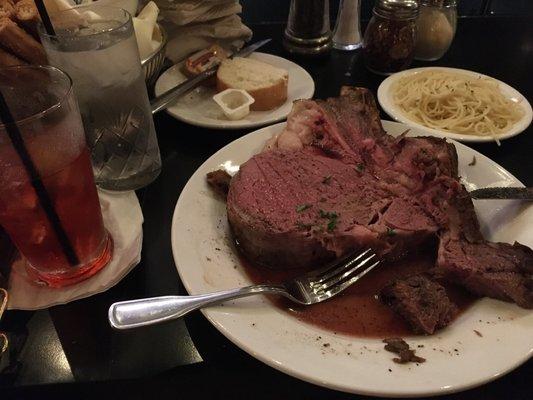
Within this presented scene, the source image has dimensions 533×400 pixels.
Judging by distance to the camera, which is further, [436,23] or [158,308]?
[436,23]

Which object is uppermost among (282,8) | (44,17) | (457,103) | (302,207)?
(44,17)

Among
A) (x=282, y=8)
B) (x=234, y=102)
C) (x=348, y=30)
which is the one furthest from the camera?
(x=282, y=8)

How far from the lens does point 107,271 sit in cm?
141

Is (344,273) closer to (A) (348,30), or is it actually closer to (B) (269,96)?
(B) (269,96)

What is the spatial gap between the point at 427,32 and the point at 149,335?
7.56 feet

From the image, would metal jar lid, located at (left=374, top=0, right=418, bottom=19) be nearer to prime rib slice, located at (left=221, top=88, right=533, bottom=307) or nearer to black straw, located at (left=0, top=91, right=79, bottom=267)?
prime rib slice, located at (left=221, top=88, right=533, bottom=307)

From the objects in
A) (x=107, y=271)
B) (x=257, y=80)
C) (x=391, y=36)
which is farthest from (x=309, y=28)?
(x=107, y=271)

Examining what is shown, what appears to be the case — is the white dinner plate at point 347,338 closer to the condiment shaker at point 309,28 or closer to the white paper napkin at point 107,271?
the white paper napkin at point 107,271

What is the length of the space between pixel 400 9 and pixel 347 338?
6.17 ft

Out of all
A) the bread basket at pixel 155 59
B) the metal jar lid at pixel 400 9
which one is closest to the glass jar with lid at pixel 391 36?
the metal jar lid at pixel 400 9

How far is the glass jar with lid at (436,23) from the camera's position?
103 inches

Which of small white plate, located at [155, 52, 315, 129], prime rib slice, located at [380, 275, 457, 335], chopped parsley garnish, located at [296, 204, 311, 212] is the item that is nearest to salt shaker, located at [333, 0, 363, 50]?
small white plate, located at [155, 52, 315, 129]

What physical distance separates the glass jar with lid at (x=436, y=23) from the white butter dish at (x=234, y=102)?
1191mm

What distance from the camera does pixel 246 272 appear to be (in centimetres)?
142
